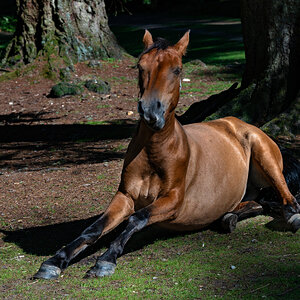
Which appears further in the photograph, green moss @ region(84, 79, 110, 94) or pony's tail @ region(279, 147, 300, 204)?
green moss @ region(84, 79, 110, 94)

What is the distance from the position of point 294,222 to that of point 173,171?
140 centimetres

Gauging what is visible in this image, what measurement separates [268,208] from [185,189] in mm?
1236

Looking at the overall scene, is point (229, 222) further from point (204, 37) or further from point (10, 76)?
point (204, 37)

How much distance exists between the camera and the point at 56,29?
1547cm

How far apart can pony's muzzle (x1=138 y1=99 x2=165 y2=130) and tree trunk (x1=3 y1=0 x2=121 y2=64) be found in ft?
37.1

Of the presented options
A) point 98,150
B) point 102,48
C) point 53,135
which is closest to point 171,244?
point 98,150

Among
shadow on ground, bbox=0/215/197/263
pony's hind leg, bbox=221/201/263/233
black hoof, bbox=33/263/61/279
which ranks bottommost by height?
shadow on ground, bbox=0/215/197/263

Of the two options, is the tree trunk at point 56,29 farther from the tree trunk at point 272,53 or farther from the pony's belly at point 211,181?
the pony's belly at point 211,181

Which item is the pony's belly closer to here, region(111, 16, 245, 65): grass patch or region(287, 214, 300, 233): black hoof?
region(287, 214, 300, 233): black hoof

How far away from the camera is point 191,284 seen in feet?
14.5

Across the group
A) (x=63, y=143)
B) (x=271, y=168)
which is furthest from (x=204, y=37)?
(x=271, y=168)

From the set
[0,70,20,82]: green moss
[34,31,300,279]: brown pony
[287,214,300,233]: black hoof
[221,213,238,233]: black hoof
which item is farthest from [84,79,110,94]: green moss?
[287,214,300,233]: black hoof

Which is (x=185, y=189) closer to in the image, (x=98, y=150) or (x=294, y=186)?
(x=294, y=186)

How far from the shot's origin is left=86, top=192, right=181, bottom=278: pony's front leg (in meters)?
4.64
